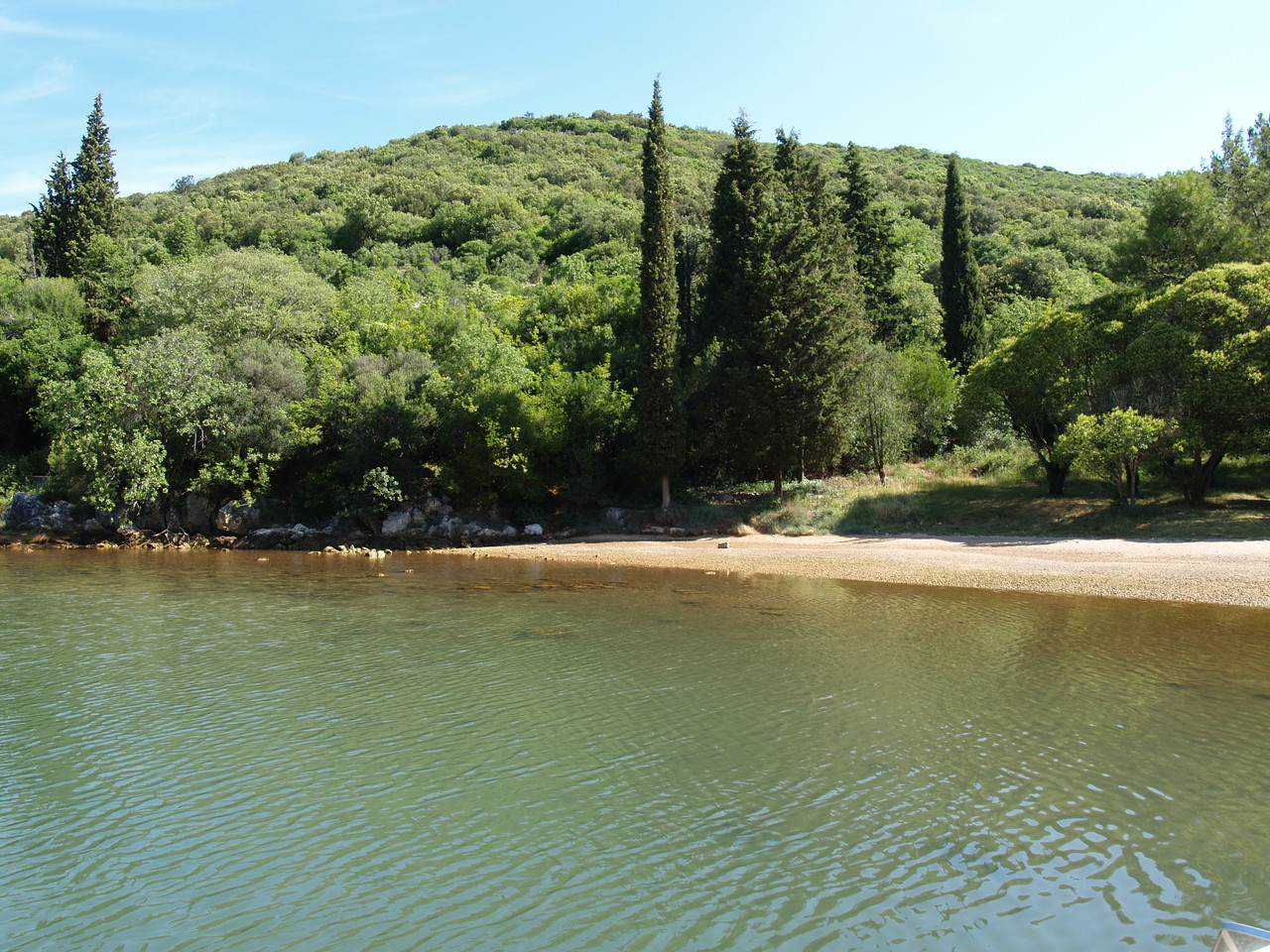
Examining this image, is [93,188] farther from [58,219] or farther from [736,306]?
[736,306]

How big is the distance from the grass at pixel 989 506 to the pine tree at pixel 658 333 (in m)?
3.41

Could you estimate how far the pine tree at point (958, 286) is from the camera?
43344 mm

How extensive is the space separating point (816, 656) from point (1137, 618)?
8.20 meters

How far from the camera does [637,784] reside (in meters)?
Answer: 9.45

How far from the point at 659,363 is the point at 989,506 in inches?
542

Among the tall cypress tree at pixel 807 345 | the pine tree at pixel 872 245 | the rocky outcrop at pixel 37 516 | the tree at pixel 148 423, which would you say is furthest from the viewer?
the pine tree at pixel 872 245

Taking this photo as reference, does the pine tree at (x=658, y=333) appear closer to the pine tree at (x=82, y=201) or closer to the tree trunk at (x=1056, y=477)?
the tree trunk at (x=1056, y=477)

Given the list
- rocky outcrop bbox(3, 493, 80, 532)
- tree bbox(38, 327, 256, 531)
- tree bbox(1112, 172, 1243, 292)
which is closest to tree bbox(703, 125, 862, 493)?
tree bbox(1112, 172, 1243, 292)

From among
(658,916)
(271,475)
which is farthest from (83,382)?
(658,916)

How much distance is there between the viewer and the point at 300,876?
739 centimetres

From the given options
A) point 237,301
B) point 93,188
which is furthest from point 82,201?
point 237,301

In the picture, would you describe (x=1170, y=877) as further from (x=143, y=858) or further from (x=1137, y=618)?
(x=1137, y=618)

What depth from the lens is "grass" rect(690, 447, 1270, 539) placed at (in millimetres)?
25281

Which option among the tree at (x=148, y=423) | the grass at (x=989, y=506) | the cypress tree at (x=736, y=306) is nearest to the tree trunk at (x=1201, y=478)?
the grass at (x=989, y=506)
